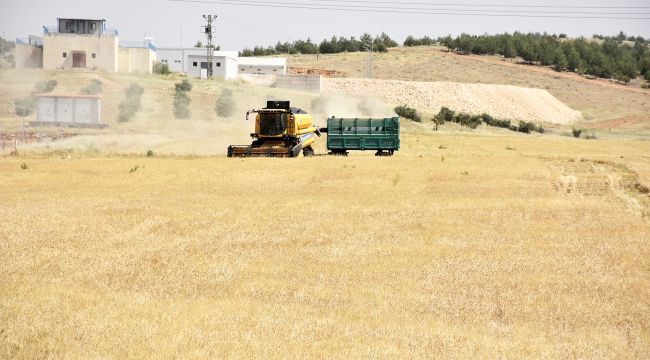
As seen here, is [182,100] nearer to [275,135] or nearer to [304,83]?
[304,83]

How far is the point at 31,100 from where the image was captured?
7425 centimetres

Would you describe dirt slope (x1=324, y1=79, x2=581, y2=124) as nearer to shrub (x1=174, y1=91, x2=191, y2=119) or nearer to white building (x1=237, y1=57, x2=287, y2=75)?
white building (x1=237, y1=57, x2=287, y2=75)

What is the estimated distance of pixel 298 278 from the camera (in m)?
14.9

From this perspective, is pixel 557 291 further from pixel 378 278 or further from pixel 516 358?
pixel 516 358

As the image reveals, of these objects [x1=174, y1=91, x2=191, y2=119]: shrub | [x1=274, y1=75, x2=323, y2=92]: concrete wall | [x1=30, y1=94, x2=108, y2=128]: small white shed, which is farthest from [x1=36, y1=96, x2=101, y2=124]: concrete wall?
[x1=274, y1=75, x2=323, y2=92]: concrete wall

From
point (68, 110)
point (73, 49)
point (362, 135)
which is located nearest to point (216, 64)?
point (73, 49)

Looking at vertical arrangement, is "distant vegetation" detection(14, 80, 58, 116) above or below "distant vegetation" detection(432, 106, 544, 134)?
above

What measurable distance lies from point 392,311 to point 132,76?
79.2 meters

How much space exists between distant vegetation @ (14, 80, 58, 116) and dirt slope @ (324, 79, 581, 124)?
123ft

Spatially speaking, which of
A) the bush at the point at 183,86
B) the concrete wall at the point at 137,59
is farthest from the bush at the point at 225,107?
the concrete wall at the point at 137,59

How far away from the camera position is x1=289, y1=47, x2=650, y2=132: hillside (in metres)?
120

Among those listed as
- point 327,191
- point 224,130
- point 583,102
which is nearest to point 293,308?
point 327,191

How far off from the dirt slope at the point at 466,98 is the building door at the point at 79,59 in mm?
31603

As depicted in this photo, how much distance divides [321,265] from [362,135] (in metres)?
27.7
